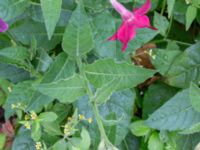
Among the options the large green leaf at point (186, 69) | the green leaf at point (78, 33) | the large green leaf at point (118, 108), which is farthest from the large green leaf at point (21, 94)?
the large green leaf at point (186, 69)

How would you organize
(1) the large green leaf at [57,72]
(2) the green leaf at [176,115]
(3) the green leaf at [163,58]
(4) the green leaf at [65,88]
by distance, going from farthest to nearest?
(3) the green leaf at [163,58], (2) the green leaf at [176,115], (1) the large green leaf at [57,72], (4) the green leaf at [65,88]

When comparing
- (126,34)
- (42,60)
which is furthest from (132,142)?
(126,34)

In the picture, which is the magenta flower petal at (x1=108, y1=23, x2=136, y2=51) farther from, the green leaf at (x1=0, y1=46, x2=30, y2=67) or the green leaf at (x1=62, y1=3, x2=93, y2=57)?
the green leaf at (x1=0, y1=46, x2=30, y2=67)

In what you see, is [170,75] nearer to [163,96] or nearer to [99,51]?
[163,96]

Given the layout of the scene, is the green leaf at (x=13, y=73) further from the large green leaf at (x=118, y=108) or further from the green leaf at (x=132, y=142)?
the green leaf at (x=132, y=142)

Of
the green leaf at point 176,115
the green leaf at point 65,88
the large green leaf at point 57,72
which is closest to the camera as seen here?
the green leaf at point 65,88

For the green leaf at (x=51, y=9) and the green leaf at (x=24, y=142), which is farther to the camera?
the green leaf at (x=24, y=142)

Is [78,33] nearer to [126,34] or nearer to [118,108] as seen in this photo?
[126,34]

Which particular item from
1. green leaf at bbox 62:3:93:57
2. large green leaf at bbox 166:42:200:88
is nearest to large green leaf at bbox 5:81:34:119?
green leaf at bbox 62:3:93:57
